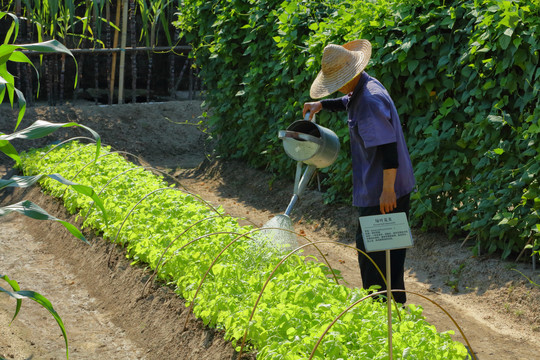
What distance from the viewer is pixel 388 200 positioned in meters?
3.74

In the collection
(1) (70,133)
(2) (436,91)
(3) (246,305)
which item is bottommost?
(1) (70,133)

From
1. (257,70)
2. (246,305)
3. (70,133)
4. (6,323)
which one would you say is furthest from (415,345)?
(70,133)

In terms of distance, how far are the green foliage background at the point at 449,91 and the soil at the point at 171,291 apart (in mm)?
237

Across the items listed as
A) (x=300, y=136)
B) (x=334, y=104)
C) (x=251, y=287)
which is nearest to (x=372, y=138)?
(x=300, y=136)

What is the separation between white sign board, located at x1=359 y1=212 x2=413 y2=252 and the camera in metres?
2.47

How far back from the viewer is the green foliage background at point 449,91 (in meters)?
4.50

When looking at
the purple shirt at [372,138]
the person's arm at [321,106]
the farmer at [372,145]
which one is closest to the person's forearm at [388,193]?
the farmer at [372,145]

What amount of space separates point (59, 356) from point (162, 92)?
9.92m

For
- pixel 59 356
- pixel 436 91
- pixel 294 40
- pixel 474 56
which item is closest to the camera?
pixel 59 356

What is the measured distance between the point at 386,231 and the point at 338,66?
168cm

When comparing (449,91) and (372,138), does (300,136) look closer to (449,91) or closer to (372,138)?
(372,138)

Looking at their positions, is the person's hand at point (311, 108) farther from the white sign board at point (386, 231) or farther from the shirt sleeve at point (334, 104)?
the white sign board at point (386, 231)

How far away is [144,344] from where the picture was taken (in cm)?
387

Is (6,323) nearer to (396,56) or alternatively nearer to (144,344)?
(144,344)
